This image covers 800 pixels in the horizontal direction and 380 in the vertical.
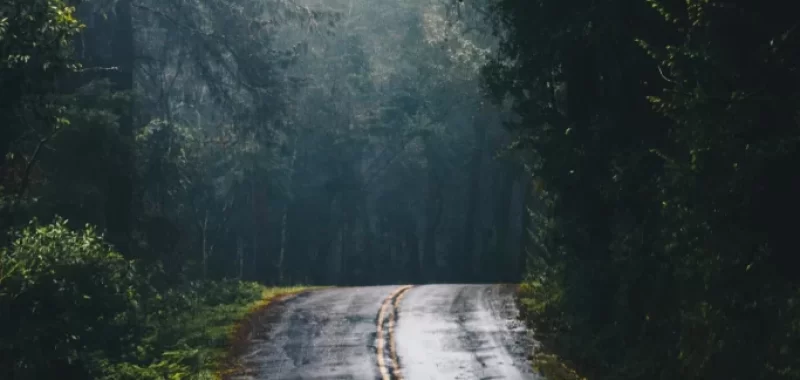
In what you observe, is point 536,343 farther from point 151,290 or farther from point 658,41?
point 151,290

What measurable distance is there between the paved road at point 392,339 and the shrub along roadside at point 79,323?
145 centimetres

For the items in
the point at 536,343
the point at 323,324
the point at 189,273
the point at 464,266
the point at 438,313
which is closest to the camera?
the point at 536,343

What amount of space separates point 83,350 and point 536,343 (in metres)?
9.23

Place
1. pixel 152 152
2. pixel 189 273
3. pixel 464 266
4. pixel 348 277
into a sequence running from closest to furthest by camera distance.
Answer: pixel 152 152
pixel 189 273
pixel 464 266
pixel 348 277

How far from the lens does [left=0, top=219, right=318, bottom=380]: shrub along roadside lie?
16.7 m

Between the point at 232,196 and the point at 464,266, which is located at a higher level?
the point at 232,196

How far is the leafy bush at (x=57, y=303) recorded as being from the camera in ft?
54.6

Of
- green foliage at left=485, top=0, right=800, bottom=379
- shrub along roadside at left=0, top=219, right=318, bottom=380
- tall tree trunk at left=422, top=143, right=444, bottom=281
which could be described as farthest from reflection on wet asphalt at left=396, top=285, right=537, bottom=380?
tall tree trunk at left=422, top=143, right=444, bottom=281

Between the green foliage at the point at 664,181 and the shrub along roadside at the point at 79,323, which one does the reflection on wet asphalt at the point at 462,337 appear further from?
the shrub along roadside at the point at 79,323

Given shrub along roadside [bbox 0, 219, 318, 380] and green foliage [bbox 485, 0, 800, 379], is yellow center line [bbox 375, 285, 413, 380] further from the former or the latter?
green foliage [bbox 485, 0, 800, 379]

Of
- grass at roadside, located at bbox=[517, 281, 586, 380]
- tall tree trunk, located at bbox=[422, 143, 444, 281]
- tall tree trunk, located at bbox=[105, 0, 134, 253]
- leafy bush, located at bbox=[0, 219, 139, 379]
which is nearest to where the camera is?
leafy bush, located at bbox=[0, 219, 139, 379]

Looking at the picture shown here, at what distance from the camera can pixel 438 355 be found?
67.0 ft

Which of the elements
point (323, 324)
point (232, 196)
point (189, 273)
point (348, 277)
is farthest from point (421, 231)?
point (323, 324)

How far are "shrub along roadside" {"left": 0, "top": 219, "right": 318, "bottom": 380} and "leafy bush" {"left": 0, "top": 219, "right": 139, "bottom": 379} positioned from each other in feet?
0.05
